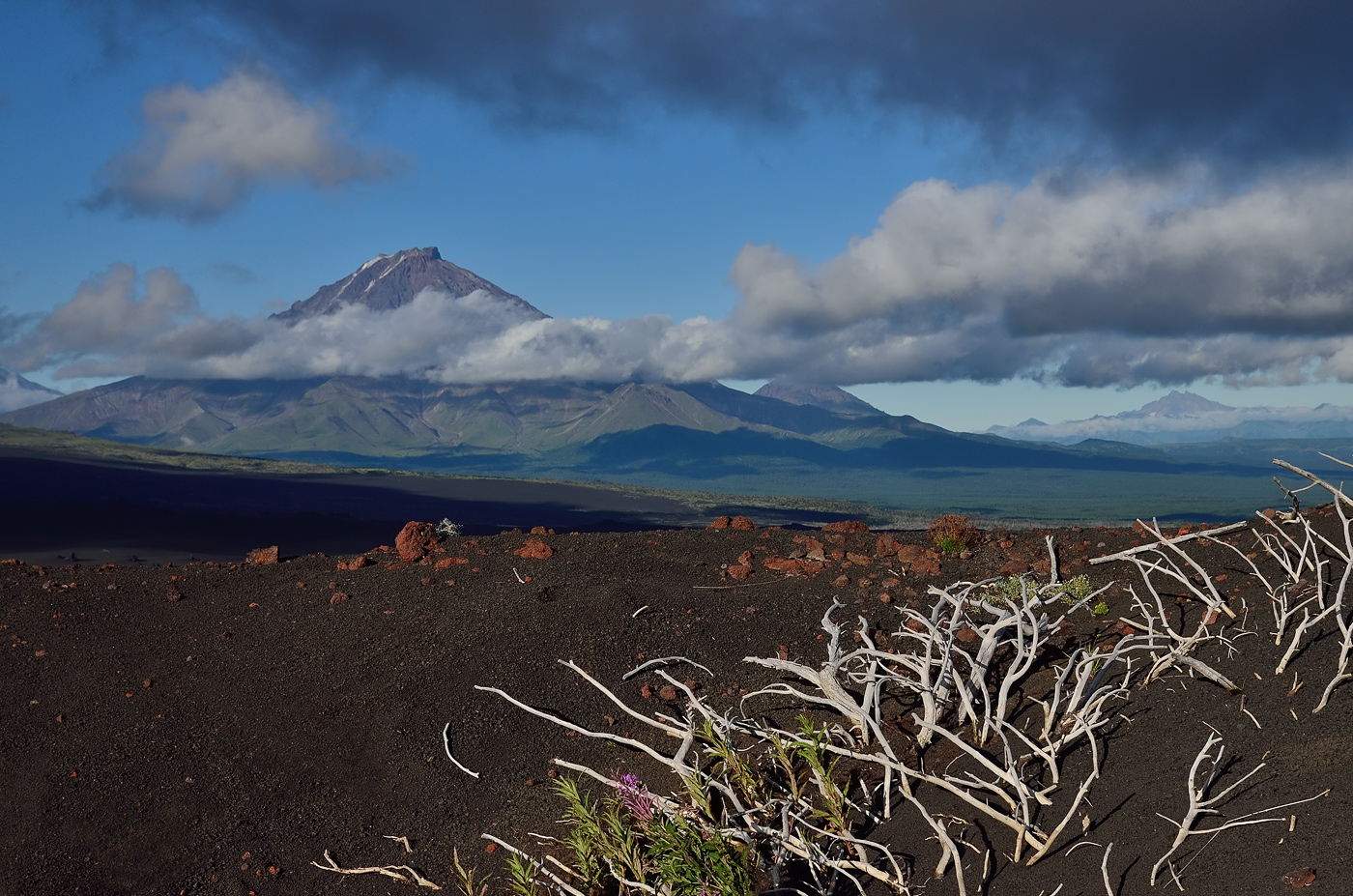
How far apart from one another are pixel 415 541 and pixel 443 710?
181 inches

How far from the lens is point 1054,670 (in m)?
6.64

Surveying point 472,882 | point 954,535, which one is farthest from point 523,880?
point 954,535

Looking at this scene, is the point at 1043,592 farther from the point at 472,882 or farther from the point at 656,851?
the point at 472,882

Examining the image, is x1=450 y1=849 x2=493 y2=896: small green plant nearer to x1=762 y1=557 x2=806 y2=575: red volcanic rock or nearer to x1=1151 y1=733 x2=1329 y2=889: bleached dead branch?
x1=1151 y1=733 x2=1329 y2=889: bleached dead branch

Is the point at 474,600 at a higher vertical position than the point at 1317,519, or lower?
lower

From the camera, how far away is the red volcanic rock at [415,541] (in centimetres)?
1188

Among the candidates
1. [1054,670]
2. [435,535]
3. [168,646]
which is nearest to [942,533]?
[1054,670]

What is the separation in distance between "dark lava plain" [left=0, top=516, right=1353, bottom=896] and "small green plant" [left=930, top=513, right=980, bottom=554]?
0.32 m

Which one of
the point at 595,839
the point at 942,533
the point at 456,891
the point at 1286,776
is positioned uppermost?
the point at 942,533

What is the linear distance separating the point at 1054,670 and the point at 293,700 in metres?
6.37

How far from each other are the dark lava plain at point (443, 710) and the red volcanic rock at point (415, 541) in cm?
30

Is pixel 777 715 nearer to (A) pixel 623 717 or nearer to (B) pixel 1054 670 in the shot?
(A) pixel 623 717

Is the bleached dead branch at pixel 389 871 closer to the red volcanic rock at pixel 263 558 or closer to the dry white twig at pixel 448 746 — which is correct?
the dry white twig at pixel 448 746

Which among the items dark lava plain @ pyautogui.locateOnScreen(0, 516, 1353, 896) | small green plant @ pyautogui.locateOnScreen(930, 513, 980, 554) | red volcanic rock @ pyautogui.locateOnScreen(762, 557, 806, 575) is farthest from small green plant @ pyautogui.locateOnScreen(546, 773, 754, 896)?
small green plant @ pyautogui.locateOnScreen(930, 513, 980, 554)
